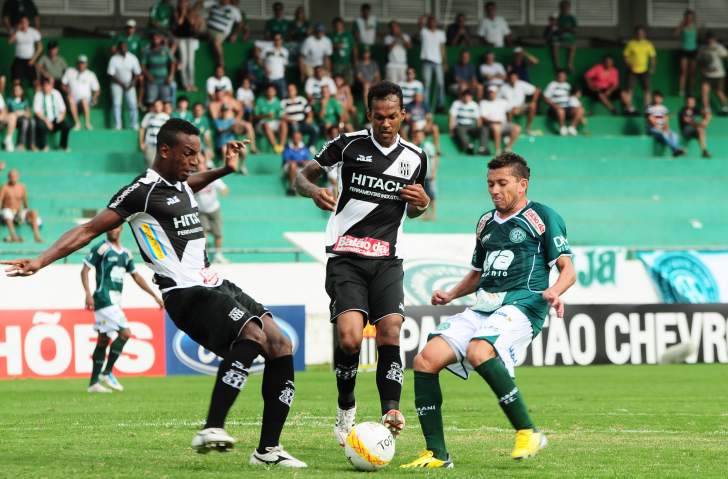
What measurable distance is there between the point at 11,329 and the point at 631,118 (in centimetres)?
1941

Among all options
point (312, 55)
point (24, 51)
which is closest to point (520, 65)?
point (312, 55)

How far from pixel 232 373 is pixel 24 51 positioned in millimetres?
22192

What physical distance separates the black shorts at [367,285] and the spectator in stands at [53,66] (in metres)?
20.9

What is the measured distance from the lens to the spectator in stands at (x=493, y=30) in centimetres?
3416

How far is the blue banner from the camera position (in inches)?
821

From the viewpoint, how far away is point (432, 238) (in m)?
23.5

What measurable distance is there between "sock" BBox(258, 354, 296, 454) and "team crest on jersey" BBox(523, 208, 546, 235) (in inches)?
74.7

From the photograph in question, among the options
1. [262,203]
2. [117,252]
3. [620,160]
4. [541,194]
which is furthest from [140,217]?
[620,160]

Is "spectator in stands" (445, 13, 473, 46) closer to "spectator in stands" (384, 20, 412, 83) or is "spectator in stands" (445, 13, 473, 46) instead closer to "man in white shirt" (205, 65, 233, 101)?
"spectator in stands" (384, 20, 412, 83)

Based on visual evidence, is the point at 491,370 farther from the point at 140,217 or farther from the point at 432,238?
the point at 432,238

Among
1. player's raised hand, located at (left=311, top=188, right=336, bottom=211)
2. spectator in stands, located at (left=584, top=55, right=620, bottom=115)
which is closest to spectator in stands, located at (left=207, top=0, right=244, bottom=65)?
spectator in stands, located at (left=584, top=55, right=620, bottom=115)

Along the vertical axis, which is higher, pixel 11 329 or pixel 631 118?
pixel 631 118

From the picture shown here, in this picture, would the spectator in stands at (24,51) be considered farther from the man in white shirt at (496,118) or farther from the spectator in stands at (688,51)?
the spectator in stands at (688,51)

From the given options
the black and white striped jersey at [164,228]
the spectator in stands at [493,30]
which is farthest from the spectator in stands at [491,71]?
the black and white striped jersey at [164,228]
